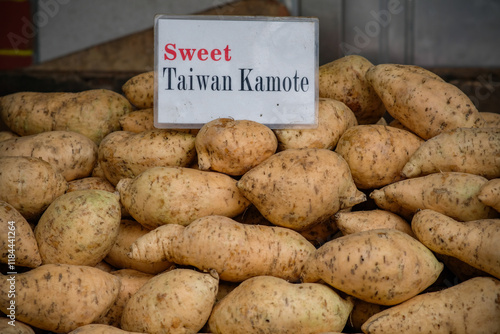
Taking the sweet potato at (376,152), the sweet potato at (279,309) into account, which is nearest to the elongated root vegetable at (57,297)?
the sweet potato at (279,309)

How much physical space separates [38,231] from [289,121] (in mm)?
869

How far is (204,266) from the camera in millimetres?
1478

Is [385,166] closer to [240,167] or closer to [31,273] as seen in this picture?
[240,167]

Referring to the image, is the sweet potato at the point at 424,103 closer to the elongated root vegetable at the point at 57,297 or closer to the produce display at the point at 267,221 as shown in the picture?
the produce display at the point at 267,221

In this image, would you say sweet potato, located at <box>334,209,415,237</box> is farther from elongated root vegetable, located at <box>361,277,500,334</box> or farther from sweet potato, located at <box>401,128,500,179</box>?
elongated root vegetable, located at <box>361,277,500,334</box>

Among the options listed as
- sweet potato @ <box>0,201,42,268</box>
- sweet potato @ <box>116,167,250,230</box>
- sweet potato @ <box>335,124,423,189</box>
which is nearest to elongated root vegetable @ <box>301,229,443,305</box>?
sweet potato @ <box>335,124,423,189</box>

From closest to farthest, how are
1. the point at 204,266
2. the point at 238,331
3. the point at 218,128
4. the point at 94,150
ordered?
the point at 238,331 < the point at 204,266 < the point at 218,128 < the point at 94,150

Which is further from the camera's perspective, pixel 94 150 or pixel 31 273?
pixel 94 150

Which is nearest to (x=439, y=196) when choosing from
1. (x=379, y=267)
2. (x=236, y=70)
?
(x=379, y=267)

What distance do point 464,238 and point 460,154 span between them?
311 millimetres

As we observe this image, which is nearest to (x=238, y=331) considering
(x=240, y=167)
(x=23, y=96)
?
(x=240, y=167)

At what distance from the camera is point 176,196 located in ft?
5.20

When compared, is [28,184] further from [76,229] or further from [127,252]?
[127,252]

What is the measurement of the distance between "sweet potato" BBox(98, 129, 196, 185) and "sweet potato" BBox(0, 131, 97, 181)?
0.08 metres
